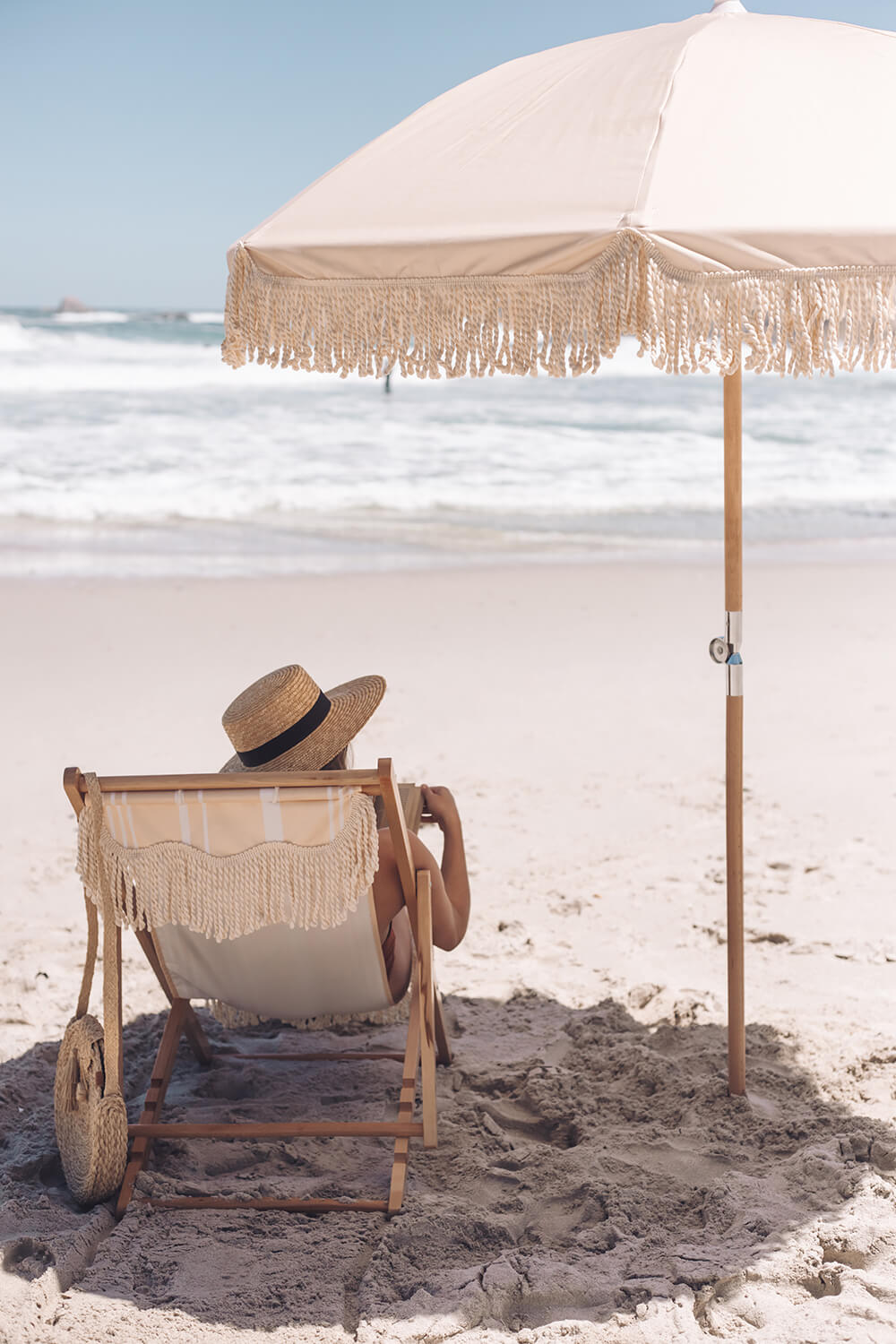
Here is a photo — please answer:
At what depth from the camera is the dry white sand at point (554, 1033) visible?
2.07 metres

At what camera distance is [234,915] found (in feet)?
7.61

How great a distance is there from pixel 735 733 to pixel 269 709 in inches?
41.6

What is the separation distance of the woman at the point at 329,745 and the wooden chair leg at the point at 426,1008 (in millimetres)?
52

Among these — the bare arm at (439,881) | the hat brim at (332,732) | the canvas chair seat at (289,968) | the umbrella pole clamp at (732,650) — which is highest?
the umbrella pole clamp at (732,650)

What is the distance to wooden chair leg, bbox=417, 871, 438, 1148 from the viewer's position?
8.02 feet

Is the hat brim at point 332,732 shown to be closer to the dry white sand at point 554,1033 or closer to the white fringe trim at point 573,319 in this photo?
the white fringe trim at point 573,319

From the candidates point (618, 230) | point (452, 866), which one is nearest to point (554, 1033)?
point (452, 866)

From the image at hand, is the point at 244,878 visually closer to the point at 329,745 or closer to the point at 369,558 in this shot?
the point at 329,745

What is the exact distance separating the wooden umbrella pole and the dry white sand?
0.62ft

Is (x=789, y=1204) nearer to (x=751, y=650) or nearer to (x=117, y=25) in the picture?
(x=751, y=650)

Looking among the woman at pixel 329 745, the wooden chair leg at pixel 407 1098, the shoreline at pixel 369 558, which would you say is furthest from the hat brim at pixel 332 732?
the shoreline at pixel 369 558

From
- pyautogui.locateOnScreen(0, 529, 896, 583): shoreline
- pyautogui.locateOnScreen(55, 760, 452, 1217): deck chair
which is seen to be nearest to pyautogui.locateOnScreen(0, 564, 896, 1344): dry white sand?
pyautogui.locateOnScreen(55, 760, 452, 1217): deck chair

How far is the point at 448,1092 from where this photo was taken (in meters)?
2.84

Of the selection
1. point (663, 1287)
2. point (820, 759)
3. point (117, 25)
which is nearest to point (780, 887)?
point (820, 759)
